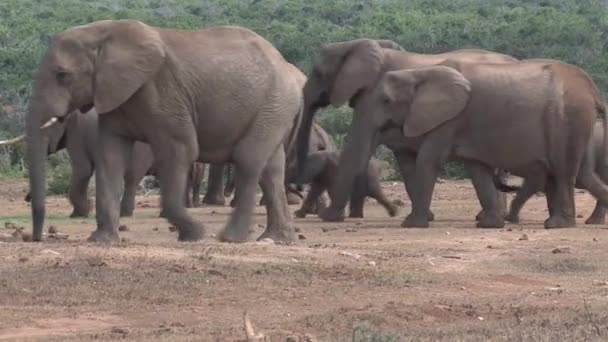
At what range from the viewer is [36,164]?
45.6 feet

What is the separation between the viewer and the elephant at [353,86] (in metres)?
20.2

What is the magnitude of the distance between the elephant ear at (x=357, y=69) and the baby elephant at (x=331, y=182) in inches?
66.1

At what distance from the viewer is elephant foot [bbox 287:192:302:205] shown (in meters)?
24.3

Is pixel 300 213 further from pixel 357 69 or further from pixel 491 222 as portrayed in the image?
pixel 491 222

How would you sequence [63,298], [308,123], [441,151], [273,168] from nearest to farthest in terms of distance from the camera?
1. [63,298]
2. [273,168]
3. [441,151]
4. [308,123]

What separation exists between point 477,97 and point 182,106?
5783 millimetres

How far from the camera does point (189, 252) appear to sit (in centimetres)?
1301

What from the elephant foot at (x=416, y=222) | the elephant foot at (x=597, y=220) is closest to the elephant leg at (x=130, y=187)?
the elephant foot at (x=416, y=222)

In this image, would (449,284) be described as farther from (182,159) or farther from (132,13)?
(132,13)

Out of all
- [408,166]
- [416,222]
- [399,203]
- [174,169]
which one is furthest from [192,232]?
[399,203]

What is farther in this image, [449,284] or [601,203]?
[601,203]

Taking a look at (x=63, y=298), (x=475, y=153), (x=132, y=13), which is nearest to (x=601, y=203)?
(x=475, y=153)

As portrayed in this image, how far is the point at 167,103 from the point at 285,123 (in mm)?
1293

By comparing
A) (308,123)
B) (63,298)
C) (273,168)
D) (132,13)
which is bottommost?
(132,13)
